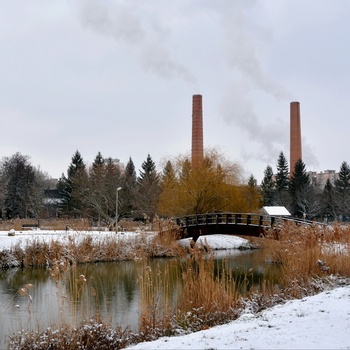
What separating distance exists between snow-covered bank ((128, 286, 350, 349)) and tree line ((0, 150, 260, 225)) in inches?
484

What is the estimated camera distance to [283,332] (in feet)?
18.9

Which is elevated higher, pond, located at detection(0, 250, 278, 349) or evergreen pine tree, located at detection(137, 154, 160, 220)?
evergreen pine tree, located at detection(137, 154, 160, 220)

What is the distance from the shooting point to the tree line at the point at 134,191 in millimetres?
34469

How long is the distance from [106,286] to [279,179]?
54169 mm

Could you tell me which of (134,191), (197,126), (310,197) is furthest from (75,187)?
(310,197)

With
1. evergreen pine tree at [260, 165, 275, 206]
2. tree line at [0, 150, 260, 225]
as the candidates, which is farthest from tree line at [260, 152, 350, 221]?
tree line at [0, 150, 260, 225]

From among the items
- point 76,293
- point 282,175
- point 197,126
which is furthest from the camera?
point 282,175

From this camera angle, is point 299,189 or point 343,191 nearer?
point 343,191

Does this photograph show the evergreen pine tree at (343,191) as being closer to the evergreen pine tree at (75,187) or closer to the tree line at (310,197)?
the tree line at (310,197)

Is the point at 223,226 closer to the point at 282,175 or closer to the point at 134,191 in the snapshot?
the point at 134,191

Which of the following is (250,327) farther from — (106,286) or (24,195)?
(24,195)

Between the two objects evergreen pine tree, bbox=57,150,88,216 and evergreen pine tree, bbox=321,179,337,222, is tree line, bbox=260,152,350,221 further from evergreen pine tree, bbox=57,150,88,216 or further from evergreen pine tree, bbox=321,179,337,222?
evergreen pine tree, bbox=57,150,88,216

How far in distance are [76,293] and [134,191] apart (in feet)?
132

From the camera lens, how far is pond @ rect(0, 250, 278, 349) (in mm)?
8062
